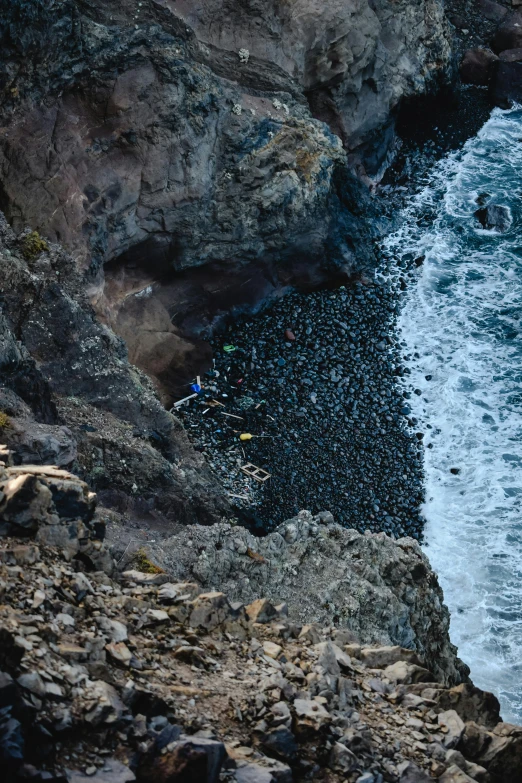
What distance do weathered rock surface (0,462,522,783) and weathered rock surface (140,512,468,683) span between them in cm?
179

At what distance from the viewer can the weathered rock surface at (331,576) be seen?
19.4 metres

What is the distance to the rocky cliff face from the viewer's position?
30938 millimetres

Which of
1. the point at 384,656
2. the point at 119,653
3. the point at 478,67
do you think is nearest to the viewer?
the point at 119,653

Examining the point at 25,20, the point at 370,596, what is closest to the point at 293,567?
the point at 370,596

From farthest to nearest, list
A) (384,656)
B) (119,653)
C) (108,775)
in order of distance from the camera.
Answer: (384,656) → (119,653) → (108,775)

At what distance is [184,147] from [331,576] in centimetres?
2099

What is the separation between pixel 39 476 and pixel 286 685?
5.54m

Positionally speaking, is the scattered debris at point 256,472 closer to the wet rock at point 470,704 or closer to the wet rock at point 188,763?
the wet rock at point 470,704

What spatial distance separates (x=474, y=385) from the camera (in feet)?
123

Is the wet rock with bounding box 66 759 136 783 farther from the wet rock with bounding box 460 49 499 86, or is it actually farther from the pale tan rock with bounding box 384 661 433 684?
the wet rock with bounding box 460 49 499 86

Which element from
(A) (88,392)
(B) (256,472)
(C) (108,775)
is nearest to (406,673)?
(C) (108,775)

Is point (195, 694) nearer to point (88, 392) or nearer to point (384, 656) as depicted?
point (384, 656)

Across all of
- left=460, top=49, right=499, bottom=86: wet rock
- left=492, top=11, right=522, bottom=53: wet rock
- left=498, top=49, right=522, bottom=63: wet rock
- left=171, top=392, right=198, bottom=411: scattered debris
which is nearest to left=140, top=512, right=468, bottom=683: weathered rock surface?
left=171, top=392, right=198, bottom=411: scattered debris

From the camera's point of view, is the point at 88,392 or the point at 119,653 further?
the point at 88,392
